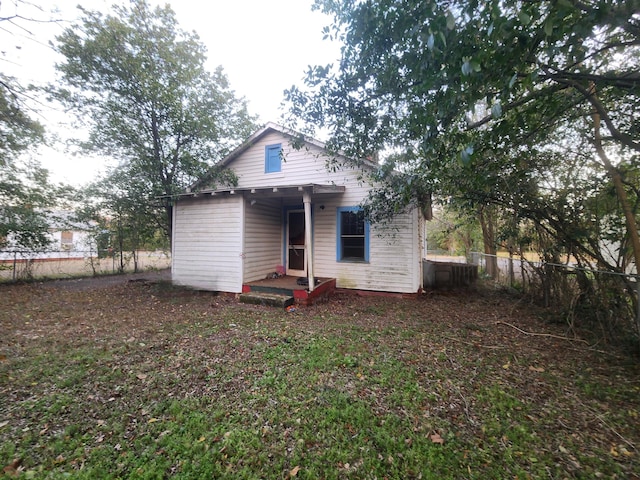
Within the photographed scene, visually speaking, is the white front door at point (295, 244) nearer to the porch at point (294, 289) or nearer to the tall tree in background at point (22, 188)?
the porch at point (294, 289)

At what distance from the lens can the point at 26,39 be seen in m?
3.98

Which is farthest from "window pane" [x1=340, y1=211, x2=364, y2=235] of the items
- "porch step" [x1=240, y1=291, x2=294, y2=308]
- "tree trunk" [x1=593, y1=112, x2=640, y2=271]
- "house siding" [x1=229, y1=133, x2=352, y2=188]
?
"tree trunk" [x1=593, y1=112, x2=640, y2=271]

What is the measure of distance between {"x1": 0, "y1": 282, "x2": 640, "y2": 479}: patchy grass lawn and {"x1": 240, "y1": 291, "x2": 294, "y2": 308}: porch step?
1312 mm

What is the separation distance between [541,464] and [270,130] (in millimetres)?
9695

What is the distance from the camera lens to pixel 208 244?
7.90 m

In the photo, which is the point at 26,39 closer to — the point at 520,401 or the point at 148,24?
the point at 148,24

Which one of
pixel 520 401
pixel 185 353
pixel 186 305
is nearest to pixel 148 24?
pixel 186 305

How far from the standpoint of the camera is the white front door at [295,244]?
8.95 meters

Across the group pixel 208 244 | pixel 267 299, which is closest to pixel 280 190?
pixel 267 299

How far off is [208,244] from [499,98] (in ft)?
24.7

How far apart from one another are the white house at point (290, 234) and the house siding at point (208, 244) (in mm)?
29

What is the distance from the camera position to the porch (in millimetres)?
6728

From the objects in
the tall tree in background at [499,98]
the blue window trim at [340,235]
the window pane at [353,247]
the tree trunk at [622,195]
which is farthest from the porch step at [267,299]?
the tree trunk at [622,195]

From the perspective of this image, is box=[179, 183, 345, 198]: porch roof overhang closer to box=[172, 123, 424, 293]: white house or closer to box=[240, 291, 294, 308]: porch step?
box=[172, 123, 424, 293]: white house
